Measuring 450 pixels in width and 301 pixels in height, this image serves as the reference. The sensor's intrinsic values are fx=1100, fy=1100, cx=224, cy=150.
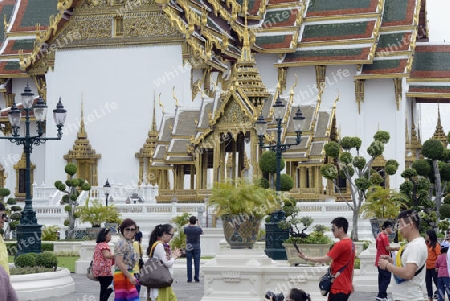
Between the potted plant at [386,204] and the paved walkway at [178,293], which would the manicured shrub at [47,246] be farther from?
the potted plant at [386,204]

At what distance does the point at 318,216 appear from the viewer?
95.7ft

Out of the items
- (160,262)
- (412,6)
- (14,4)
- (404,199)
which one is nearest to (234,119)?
(404,199)

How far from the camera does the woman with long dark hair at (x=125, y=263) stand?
1132 cm

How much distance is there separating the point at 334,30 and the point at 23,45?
12701mm

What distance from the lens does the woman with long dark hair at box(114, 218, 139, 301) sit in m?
11.3

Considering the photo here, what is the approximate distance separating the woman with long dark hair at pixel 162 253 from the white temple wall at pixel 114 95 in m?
26.3

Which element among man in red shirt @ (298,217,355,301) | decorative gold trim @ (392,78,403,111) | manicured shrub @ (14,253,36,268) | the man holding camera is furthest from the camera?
decorative gold trim @ (392,78,403,111)

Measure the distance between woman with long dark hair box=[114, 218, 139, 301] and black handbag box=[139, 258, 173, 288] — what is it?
15 cm

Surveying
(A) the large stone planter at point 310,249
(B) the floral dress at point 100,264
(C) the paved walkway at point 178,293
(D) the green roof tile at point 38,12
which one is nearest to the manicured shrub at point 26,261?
(C) the paved walkway at point 178,293

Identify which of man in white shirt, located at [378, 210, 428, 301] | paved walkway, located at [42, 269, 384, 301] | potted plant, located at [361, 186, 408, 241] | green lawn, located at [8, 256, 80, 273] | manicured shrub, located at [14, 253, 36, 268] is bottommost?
paved walkway, located at [42, 269, 384, 301]

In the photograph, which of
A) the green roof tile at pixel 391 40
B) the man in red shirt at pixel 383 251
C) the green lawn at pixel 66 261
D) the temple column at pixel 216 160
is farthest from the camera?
the green roof tile at pixel 391 40

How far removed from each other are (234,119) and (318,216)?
3781 millimetres

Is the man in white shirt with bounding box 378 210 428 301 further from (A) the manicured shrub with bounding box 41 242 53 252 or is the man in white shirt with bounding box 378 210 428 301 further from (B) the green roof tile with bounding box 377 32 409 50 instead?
(B) the green roof tile with bounding box 377 32 409 50

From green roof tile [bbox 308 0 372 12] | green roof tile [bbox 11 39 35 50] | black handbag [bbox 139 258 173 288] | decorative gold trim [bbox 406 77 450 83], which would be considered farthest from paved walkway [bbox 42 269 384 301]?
green roof tile [bbox 11 39 35 50]
